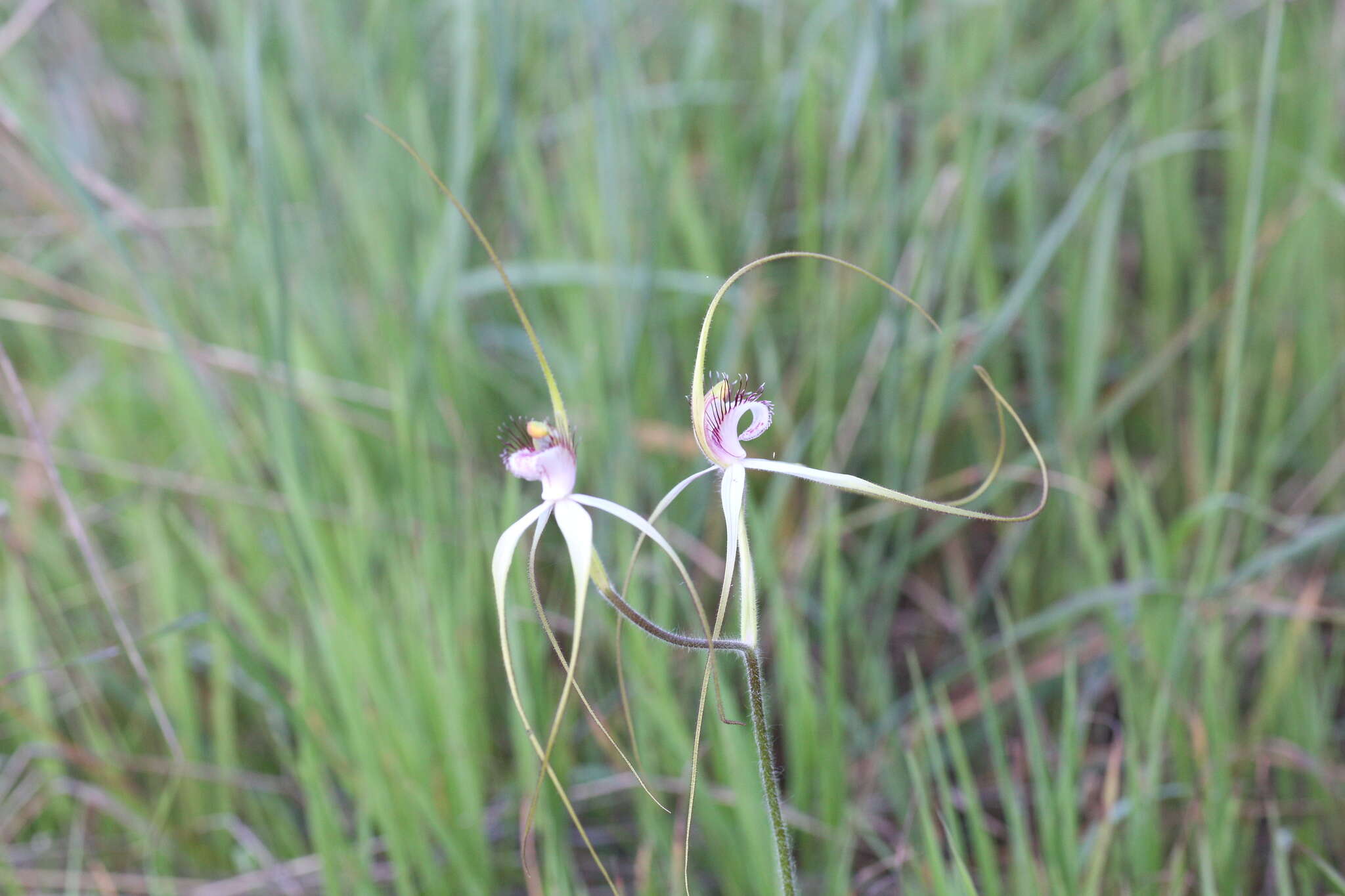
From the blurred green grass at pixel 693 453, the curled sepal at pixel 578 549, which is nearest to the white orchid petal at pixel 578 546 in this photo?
the curled sepal at pixel 578 549

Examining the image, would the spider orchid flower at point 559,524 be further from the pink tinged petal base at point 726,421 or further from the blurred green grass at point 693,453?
the blurred green grass at point 693,453

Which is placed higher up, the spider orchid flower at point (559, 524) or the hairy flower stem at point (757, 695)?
the spider orchid flower at point (559, 524)

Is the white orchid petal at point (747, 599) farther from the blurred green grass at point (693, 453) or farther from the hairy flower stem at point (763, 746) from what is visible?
the blurred green grass at point (693, 453)

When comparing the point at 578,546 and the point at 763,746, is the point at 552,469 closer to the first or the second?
the point at 578,546

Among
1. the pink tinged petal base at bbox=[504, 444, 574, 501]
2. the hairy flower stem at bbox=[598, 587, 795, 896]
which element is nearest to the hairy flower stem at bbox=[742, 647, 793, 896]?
the hairy flower stem at bbox=[598, 587, 795, 896]

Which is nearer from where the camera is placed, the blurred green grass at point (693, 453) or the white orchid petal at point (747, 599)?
the white orchid petal at point (747, 599)

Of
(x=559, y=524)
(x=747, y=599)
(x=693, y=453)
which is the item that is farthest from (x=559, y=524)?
(x=693, y=453)

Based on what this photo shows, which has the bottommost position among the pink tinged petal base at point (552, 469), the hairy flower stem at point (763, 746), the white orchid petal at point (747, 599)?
the hairy flower stem at point (763, 746)
